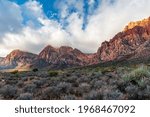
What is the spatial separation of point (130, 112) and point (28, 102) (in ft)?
10.4

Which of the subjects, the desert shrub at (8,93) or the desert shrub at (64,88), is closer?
the desert shrub at (8,93)

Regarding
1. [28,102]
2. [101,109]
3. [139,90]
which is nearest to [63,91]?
[139,90]

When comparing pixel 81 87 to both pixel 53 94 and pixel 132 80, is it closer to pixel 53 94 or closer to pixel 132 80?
pixel 53 94

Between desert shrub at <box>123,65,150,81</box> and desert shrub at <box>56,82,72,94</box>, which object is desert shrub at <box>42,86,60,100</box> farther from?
Result: desert shrub at <box>123,65,150,81</box>

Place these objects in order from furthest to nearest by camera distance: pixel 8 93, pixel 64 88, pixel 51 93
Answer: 1. pixel 64 88
2. pixel 8 93
3. pixel 51 93

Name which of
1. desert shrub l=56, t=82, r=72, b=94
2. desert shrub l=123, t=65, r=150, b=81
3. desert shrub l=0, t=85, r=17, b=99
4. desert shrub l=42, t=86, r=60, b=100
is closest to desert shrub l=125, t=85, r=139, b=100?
desert shrub l=123, t=65, r=150, b=81

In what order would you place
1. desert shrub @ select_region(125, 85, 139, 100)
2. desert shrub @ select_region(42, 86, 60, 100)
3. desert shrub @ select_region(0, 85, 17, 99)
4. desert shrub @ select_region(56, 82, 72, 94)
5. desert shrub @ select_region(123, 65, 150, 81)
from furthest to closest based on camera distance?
desert shrub @ select_region(123, 65, 150, 81) → desert shrub @ select_region(56, 82, 72, 94) → desert shrub @ select_region(0, 85, 17, 99) → desert shrub @ select_region(42, 86, 60, 100) → desert shrub @ select_region(125, 85, 139, 100)

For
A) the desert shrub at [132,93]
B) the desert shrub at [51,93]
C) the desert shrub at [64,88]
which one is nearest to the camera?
the desert shrub at [132,93]

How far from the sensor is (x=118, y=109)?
8547 millimetres

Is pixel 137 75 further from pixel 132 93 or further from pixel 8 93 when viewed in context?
pixel 8 93

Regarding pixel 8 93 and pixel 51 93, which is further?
pixel 8 93

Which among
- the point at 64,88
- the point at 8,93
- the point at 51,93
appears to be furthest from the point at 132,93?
the point at 8,93

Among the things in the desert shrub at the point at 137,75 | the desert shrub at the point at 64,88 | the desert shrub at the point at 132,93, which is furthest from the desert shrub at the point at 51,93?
the desert shrub at the point at 137,75

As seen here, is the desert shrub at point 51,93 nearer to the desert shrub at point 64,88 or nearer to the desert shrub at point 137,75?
the desert shrub at point 64,88
